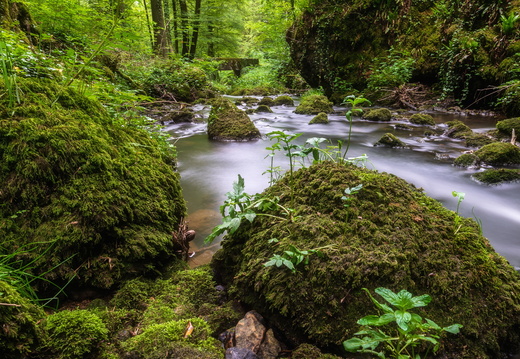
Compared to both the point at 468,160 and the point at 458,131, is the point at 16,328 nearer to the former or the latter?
the point at 468,160

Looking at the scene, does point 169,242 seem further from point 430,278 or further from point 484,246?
point 484,246

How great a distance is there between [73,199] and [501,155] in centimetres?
642

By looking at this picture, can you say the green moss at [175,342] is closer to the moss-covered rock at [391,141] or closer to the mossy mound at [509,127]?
the moss-covered rock at [391,141]

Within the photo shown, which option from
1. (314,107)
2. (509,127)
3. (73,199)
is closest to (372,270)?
Result: (73,199)

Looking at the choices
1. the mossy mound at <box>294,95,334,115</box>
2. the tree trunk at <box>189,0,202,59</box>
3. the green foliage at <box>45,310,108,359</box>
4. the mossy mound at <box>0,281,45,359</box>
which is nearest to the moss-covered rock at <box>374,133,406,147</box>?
the mossy mound at <box>294,95,334,115</box>

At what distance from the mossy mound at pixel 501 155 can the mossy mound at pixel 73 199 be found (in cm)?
576

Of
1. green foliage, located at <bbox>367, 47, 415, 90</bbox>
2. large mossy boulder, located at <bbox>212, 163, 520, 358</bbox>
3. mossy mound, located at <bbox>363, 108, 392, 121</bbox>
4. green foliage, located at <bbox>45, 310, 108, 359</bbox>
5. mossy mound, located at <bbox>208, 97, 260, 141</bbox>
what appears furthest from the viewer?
green foliage, located at <bbox>367, 47, 415, 90</bbox>

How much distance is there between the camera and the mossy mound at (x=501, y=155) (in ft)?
16.9

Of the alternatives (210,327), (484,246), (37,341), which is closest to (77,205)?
(37,341)

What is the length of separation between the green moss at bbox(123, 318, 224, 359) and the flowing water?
1308 millimetres

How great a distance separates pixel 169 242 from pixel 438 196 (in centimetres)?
403

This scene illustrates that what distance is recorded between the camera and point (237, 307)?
1.78 m

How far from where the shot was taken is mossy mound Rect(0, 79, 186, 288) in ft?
5.84

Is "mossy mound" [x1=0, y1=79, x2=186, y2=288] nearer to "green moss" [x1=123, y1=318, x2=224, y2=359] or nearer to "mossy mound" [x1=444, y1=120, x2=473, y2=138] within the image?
"green moss" [x1=123, y1=318, x2=224, y2=359]
